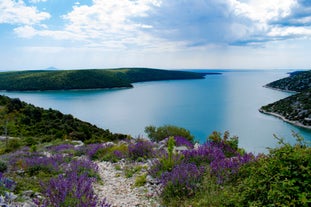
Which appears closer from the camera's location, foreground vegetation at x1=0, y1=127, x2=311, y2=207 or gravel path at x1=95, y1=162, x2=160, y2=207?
foreground vegetation at x1=0, y1=127, x2=311, y2=207

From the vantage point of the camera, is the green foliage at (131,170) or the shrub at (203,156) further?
the green foliage at (131,170)

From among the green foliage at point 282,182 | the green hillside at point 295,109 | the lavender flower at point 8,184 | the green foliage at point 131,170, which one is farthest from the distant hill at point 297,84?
the lavender flower at point 8,184

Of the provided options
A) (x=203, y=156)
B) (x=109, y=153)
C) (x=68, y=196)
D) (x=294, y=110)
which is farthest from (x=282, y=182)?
(x=294, y=110)

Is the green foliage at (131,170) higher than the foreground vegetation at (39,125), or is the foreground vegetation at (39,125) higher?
the green foliage at (131,170)

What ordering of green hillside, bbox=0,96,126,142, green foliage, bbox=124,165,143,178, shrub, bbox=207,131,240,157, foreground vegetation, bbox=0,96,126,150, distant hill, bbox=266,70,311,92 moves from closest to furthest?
green foliage, bbox=124,165,143,178 < shrub, bbox=207,131,240,157 < foreground vegetation, bbox=0,96,126,150 < green hillside, bbox=0,96,126,142 < distant hill, bbox=266,70,311,92

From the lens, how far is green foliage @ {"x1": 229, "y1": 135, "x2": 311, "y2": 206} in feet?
13.0

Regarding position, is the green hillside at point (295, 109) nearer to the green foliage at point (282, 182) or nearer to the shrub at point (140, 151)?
the shrub at point (140, 151)

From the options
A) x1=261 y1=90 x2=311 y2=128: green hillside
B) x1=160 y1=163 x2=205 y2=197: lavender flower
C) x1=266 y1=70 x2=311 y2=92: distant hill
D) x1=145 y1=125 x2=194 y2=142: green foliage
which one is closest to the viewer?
x1=160 y1=163 x2=205 y2=197: lavender flower

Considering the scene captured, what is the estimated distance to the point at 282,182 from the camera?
4035mm

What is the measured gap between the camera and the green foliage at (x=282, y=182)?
3.95 metres

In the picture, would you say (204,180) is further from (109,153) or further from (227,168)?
(109,153)

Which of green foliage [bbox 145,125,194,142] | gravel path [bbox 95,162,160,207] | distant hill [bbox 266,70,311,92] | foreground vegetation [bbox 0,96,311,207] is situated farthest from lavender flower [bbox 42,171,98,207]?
distant hill [bbox 266,70,311,92]

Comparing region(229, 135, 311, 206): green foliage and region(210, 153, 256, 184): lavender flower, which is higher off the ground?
region(229, 135, 311, 206): green foliage

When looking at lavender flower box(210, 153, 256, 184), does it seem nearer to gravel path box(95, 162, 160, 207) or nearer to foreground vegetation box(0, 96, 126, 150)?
gravel path box(95, 162, 160, 207)
